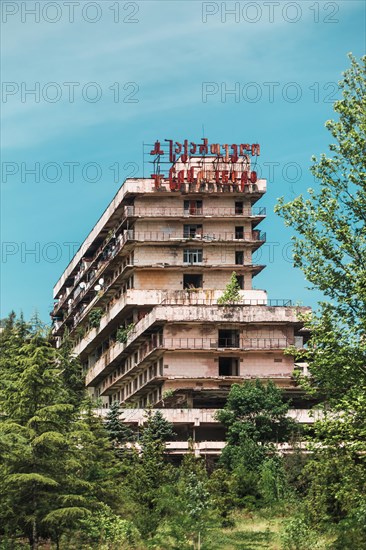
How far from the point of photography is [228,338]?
102 meters

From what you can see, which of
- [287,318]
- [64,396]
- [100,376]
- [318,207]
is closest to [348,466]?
[318,207]

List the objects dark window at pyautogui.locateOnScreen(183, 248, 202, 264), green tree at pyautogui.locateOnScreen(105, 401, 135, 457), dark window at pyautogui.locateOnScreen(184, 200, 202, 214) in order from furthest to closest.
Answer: dark window at pyautogui.locateOnScreen(183, 248, 202, 264)
dark window at pyautogui.locateOnScreen(184, 200, 202, 214)
green tree at pyautogui.locateOnScreen(105, 401, 135, 457)

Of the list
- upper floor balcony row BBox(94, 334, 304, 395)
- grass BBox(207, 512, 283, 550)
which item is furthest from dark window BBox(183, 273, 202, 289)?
grass BBox(207, 512, 283, 550)

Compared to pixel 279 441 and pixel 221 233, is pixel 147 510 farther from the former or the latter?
pixel 221 233

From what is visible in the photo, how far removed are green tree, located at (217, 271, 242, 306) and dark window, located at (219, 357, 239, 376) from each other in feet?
14.6

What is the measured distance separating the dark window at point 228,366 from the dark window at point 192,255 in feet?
46.2

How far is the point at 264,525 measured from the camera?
6250cm

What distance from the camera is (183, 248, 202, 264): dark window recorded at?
114375 mm

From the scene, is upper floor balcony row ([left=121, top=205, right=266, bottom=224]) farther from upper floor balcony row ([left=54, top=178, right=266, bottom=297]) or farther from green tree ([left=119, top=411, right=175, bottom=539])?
green tree ([left=119, top=411, right=175, bottom=539])

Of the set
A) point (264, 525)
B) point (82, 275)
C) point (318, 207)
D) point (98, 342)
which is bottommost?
point (264, 525)

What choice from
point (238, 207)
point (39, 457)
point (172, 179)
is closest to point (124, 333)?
point (172, 179)

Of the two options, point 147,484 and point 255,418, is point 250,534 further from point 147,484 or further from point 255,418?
point 255,418

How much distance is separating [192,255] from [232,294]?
30.3ft

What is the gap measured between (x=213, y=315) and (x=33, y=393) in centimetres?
4643
